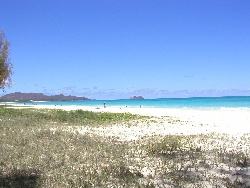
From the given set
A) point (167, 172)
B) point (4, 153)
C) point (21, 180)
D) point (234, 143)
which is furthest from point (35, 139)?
point (234, 143)

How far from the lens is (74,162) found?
10.9m

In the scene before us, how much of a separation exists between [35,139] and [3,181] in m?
6.80

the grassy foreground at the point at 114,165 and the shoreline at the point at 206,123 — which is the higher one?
the shoreline at the point at 206,123

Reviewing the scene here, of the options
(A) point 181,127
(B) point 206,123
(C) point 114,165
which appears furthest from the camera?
(B) point 206,123

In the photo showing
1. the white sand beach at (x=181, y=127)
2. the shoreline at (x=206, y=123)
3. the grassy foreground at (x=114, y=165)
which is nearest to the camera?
the grassy foreground at (x=114, y=165)

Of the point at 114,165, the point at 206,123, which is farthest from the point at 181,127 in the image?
the point at 114,165

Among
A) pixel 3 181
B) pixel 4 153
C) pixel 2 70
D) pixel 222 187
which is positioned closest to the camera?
pixel 222 187

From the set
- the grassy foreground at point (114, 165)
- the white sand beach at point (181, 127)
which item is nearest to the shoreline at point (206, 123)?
the white sand beach at point (181, 127)

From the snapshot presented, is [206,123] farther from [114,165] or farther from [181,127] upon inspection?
[114,165]

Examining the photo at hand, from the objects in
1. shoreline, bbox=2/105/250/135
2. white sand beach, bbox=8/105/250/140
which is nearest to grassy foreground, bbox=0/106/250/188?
white sand beach, bbox=8/105/250/140

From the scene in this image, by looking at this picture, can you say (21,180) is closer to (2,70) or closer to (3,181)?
(3,181)

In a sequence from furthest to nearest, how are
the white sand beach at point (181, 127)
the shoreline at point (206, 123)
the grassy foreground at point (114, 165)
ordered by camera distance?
1. the shoreline at point (206, 123)
2. the white sand beach at point (181, 127)
3. the grassy foreground at point (114, 165)

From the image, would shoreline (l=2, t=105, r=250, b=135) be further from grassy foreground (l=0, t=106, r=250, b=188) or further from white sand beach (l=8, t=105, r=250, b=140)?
grassy foreground (l=0, t=106, r=250, b=188)

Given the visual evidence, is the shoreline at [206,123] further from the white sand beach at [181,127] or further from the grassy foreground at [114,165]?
the grassy foreground at [114,165]
